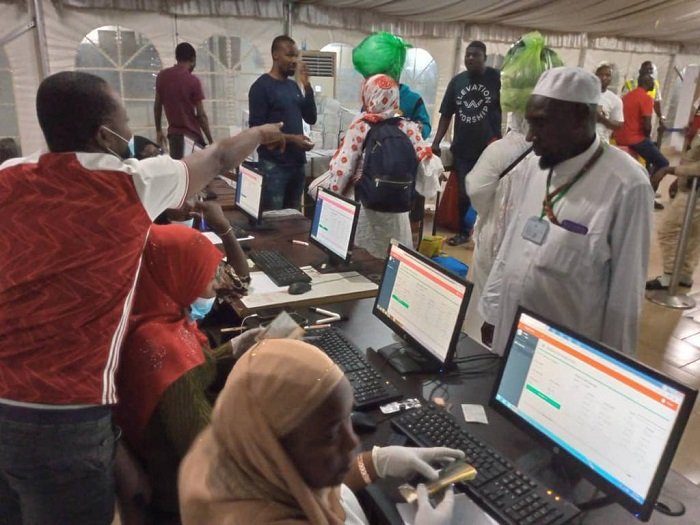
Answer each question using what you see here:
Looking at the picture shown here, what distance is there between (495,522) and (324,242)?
174 centimetres

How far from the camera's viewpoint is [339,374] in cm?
89

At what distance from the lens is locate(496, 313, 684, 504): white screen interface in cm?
103

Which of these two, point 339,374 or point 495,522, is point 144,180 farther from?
point 495,522

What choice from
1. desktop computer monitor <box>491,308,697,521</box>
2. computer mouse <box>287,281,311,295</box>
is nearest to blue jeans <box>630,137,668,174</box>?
computer mouse <box>287,281,311,295</box>

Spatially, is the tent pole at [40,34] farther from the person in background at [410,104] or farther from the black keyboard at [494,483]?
the black keyboard at [494,483]

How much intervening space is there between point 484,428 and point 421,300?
1.44ft

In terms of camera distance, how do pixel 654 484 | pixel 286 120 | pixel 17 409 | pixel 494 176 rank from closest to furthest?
pixel 654 484 → pixel 17 409 → pixel 494 176 → pixel 286 120

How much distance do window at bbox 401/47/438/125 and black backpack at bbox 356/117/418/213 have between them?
3.86m

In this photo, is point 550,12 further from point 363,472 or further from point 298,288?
point 363,472

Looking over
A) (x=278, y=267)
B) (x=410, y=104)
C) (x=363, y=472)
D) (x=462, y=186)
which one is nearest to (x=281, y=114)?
(x=410, y=104)

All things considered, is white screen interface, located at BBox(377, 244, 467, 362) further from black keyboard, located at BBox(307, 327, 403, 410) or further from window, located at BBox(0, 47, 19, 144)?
window, located at BBox(0, 47, 19, 144)

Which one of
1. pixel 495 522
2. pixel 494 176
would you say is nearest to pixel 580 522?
pixel 495 522

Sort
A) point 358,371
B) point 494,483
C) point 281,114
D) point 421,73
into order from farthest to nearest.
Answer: point 421,73
point 281,114
point 358,371
point 494,483

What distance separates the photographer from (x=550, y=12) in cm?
578
